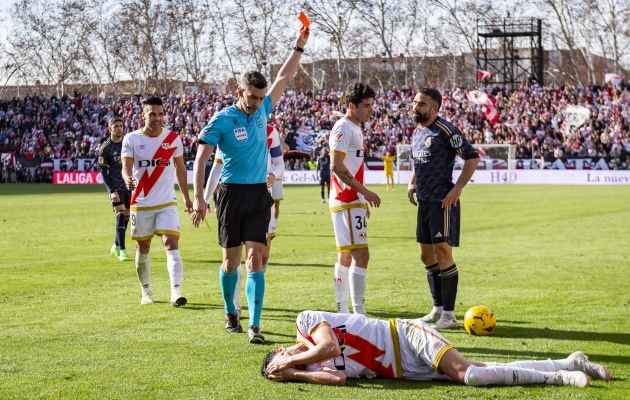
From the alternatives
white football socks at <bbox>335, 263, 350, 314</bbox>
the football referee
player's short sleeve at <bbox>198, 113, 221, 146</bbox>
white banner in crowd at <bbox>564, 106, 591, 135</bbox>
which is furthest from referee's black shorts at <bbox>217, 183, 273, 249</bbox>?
white banner in crowd at <bbox>564, 106, 591, 135</bbox>

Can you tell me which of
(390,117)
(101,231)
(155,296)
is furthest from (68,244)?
(390,117)

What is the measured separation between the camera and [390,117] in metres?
56.4

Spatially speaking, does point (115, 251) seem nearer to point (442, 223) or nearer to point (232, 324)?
point (232, 324)

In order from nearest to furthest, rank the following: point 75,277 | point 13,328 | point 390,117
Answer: point 13,328 < point 75,277 < point 390,117

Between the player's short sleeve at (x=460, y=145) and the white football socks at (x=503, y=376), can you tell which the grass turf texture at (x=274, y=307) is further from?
the player's short sleeve at (x=460, y=145)

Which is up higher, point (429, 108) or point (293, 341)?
point (429, 108)

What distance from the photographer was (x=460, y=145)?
30.0 feet

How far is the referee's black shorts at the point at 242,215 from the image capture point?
8586mm

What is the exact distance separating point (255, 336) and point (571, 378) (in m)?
2.92

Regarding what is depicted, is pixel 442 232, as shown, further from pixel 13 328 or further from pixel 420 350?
pixel 13 328

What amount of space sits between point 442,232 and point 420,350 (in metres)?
2.72

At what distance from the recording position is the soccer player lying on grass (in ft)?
21.2

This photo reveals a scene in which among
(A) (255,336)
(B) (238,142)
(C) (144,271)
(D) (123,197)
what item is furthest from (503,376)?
(D) (123,197)

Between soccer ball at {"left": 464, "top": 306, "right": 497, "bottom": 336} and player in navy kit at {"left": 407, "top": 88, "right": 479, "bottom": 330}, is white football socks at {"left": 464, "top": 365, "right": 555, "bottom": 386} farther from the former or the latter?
player in navy kit at {"left": 407, "top": 88, "right": 479, "bottom": 330}
